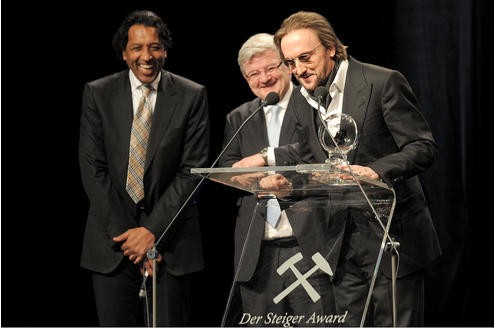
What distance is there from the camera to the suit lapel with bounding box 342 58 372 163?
116 inches

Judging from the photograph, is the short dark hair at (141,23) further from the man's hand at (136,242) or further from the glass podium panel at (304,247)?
the glass podium panel at (304,247)

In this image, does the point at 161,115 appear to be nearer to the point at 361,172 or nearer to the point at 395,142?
the point at 395,142

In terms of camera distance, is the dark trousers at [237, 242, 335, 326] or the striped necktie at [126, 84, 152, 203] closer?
the dark trousers at [237, 242, 335, 326]

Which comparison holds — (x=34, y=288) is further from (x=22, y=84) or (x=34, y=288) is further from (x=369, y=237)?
(x=369, y=237)

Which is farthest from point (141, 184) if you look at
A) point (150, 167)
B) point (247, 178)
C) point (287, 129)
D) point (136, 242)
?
point (247, 178)

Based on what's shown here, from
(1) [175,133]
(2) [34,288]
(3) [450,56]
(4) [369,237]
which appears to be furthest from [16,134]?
(4) [369,237]

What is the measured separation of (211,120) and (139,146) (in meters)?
1.00

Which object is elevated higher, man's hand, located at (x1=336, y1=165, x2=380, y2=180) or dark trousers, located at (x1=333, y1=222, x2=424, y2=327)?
man's hand, located at (x1=336, y1=165, x2=380, y2=180)

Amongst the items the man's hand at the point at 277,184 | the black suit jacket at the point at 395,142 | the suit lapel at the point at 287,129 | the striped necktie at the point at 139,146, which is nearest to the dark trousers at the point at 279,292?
the man's hand at the point at 277,184

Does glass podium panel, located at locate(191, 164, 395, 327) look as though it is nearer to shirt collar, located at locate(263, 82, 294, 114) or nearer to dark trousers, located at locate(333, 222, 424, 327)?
dark trousers, located at locate(333, 222, 424, 327)

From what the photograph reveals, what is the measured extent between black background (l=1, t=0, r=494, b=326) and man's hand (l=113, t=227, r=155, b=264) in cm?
107

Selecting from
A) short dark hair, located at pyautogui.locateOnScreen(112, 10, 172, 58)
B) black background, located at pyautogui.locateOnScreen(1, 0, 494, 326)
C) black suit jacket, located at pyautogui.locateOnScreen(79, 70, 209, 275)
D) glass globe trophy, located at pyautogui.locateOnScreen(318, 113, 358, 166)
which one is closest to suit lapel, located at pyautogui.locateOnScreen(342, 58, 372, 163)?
glass globe trophy, located at pyautogui.locateOnScreen(318, 113, 358, 166)

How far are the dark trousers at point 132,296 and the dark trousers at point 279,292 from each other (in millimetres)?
1339

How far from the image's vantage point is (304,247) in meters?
2.37
